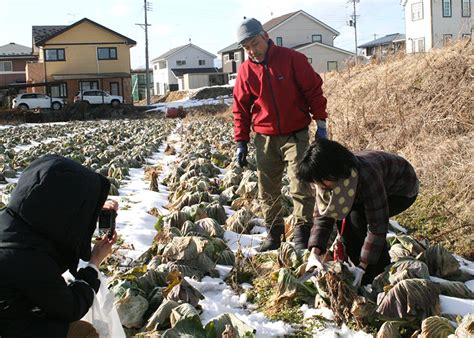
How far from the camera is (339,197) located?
11.4ft

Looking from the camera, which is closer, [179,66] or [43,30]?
[43,30]

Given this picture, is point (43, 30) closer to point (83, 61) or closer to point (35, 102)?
point (83, 61)

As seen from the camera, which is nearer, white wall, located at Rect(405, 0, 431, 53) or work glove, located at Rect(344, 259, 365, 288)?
work glove, located at Rect(344, 259, 365, 288)

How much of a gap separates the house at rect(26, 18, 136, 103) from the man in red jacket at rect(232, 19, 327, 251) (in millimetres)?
39879

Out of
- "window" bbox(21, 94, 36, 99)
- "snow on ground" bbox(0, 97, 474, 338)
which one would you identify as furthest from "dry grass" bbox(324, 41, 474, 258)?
"window" bbox(21, 94, 36, 99)

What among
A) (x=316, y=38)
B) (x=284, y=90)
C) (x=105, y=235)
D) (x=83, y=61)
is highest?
(x=316, y=38)

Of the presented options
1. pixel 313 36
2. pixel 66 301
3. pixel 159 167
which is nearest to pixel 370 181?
pixel 66 301

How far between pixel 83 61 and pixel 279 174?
136ft

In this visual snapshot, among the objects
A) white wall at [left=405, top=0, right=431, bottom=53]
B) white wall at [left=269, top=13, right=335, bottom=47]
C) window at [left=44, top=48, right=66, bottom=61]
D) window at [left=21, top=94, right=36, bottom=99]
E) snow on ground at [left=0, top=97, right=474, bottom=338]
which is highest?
white wall at [left=269, top=13, right=335, bottom=47]

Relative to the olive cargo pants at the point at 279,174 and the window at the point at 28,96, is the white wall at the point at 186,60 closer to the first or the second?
the window at the point at 28,96

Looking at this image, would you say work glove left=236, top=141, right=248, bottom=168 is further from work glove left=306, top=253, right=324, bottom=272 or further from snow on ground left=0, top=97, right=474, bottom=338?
work glove left=306, top=253, right=324, bottom=272

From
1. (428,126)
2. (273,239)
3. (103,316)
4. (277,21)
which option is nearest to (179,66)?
(277,21)

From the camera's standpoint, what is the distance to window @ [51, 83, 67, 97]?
43625 mm

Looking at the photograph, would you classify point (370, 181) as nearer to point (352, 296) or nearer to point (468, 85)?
point (352, 296)
